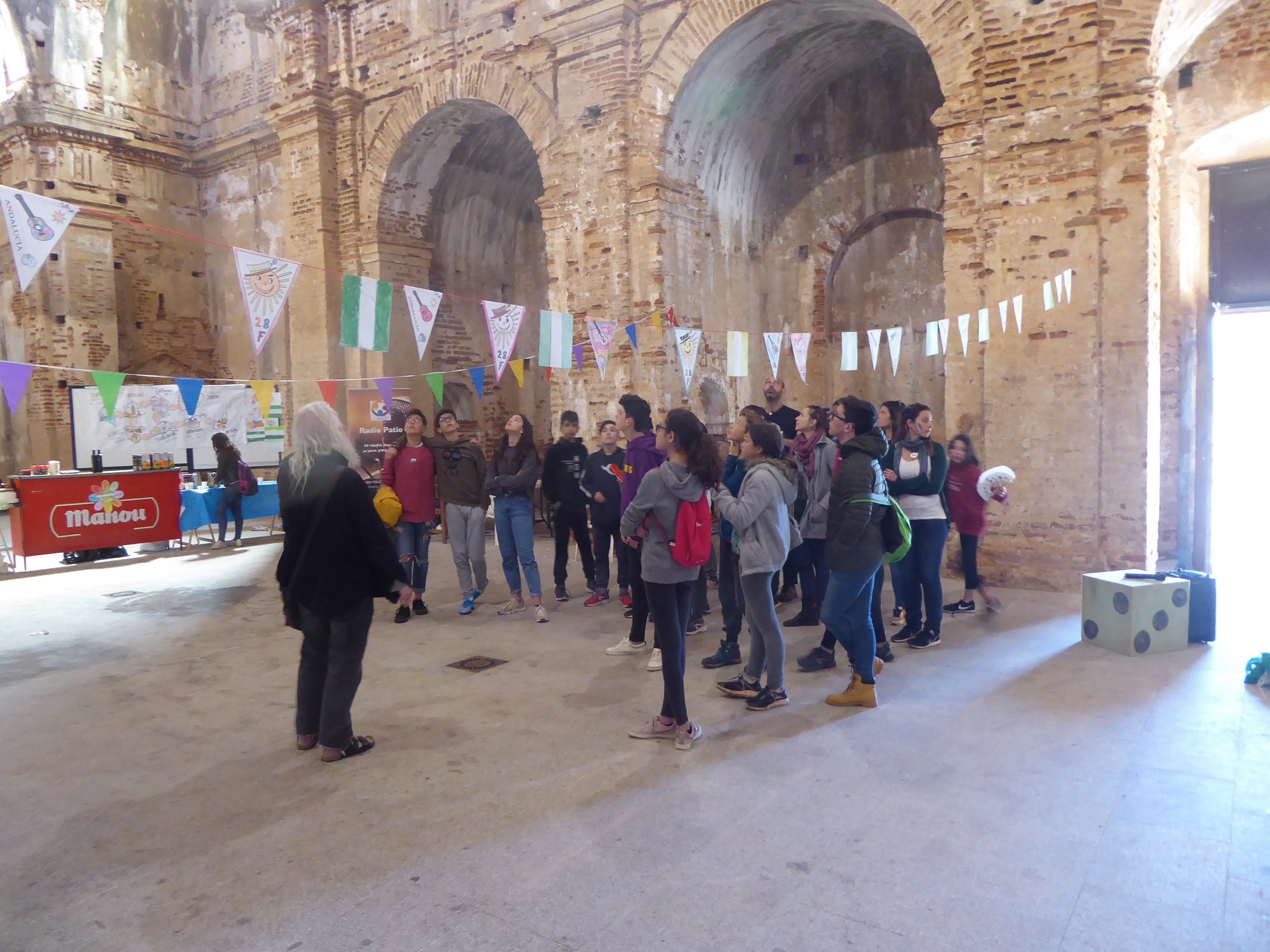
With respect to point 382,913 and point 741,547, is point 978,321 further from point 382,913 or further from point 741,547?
point 382,913

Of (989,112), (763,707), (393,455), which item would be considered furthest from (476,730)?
(989,112)

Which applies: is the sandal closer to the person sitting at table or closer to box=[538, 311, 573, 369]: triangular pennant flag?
box=[538, 311, 573, 369]: triangular pennant flag

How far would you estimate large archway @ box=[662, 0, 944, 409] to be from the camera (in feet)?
32.5

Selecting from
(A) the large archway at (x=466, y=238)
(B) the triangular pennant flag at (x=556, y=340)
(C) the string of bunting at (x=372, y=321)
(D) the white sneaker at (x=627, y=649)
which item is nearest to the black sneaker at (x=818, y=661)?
(D) the white sneaker at (x=627, y=649)

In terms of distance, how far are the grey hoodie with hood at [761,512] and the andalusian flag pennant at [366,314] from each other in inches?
136

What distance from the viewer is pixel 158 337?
15383mm

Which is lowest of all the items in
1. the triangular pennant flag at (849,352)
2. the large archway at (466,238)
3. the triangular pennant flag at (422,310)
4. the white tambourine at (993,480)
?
the white tambourine at (993,480)

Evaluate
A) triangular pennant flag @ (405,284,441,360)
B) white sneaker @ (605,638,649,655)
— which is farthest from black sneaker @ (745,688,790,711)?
triangular pennant flag @ (405,284,441,360)

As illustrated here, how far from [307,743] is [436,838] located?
1.26 meters

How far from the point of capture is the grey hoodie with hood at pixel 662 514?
4.02 meters

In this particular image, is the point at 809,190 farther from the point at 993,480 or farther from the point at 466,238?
the point at 993,480

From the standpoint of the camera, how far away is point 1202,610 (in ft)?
18.2

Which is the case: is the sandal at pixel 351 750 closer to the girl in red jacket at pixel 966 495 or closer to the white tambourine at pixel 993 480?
the girl in red jacket at pixel 966 495

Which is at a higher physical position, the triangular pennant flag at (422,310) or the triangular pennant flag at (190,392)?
the triangular pennant flag at (422,310)
